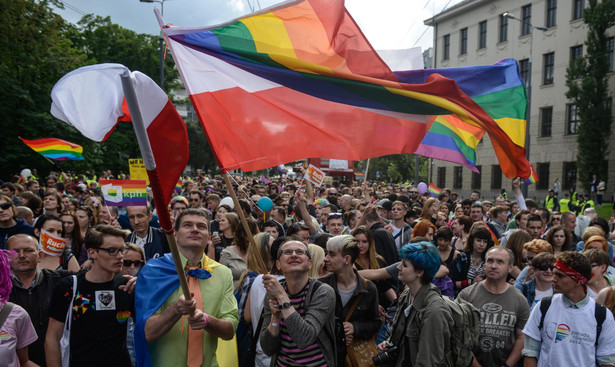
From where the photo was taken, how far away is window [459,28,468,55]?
43.1 metres

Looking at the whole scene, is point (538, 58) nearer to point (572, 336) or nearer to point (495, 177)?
point (495, 177)

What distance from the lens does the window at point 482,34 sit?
41.2 meters

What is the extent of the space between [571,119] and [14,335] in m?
39.0

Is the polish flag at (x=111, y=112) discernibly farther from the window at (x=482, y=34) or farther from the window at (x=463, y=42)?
the window at (x=463, y=42)

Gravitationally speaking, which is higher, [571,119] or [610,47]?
[610,47]

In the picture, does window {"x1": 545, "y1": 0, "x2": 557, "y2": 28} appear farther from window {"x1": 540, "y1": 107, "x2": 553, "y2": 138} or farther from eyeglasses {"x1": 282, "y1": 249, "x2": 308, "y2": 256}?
eyeglasses {"x1": 282, "y1": 249, "x2": 308, "y2": 256}

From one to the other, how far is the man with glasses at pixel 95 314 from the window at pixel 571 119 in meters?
37.6

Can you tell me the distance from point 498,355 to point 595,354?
82cm

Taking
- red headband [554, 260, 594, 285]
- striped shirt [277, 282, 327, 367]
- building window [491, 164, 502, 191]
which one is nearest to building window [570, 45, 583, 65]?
building window [491, 164, 502, 191]

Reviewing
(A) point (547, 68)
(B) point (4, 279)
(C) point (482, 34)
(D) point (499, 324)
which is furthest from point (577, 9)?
(B) point (4, 279)

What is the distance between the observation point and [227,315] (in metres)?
3.38

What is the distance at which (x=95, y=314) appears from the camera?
347 cm

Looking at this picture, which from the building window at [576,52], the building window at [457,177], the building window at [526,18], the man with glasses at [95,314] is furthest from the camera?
the building window at [457,177]

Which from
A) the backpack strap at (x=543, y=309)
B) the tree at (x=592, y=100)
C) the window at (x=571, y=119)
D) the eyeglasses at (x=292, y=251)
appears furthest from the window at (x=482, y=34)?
the eyeglasses at (x=292, y=251)
